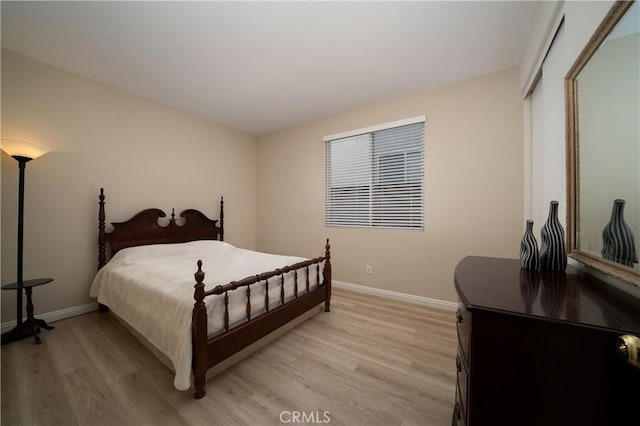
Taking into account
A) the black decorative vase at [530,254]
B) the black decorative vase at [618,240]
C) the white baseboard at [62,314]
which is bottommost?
the white baseboard at [62,314]

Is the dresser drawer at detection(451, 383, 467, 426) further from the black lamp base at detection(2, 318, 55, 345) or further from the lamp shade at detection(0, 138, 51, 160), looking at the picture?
the lamp shade at detection(0, 138, 51, 160)

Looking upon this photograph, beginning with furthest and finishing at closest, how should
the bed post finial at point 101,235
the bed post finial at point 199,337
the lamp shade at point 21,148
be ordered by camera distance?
the bed post finial at point 101,235, the lamp shade at point 21,148, the bed post finial at point 199,337

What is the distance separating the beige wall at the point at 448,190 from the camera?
2400 millimetres

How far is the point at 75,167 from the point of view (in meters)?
2.56

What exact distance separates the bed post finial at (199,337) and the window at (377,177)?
2.39 m

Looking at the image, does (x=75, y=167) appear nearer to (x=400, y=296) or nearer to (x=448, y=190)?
(x=400, y=296)

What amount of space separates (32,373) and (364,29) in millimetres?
3661

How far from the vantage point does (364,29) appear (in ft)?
6.34

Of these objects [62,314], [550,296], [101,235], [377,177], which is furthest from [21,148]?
[550,296]

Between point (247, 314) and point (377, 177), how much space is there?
7.78 feet

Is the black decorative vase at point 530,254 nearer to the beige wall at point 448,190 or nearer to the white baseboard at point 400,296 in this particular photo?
the beige wall at point 448,190

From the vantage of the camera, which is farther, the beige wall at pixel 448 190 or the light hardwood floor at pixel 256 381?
the beige wall at pixel 448 190

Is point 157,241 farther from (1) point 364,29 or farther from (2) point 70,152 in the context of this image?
(1) point 364,29

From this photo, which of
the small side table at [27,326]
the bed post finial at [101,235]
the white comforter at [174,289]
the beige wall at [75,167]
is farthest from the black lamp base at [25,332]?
the bed post finial at [101,235]
